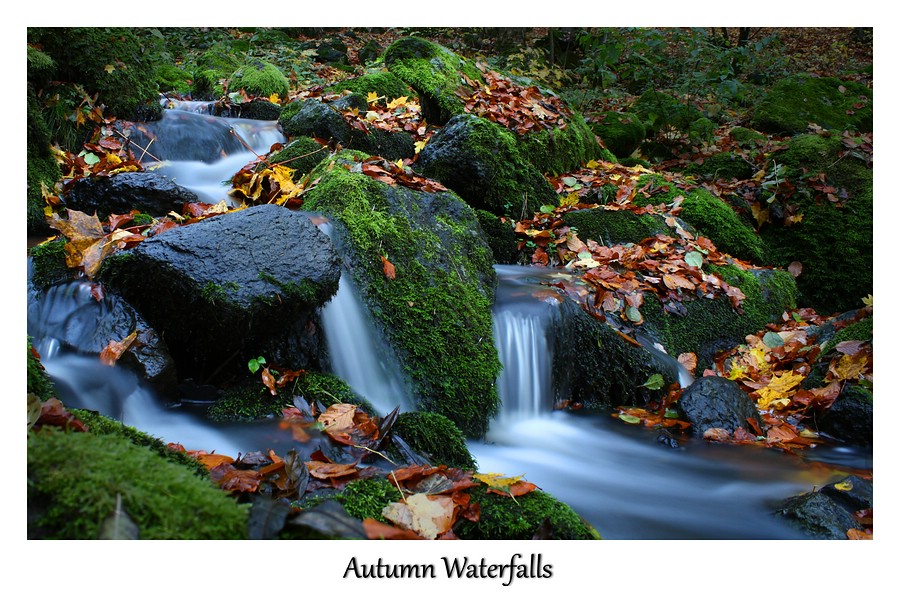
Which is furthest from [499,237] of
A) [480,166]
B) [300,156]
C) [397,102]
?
[397,102]

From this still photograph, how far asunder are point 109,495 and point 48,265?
2.17 m

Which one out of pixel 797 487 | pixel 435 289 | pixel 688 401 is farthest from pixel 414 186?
pixel 797 487

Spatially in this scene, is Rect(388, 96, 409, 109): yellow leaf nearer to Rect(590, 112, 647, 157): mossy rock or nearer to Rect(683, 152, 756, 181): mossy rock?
Rect(590, 112, 647, 157): mossy rock

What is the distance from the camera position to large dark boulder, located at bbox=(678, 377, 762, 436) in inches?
141

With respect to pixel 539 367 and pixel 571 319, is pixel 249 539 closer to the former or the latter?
pixel 539 367

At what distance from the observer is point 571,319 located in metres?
4.02

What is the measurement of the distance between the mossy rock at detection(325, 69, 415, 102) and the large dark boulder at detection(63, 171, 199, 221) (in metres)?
2.92

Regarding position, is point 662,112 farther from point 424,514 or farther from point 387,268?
point 424,514

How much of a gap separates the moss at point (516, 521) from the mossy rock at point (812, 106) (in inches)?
316

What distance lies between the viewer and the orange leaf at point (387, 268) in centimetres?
345

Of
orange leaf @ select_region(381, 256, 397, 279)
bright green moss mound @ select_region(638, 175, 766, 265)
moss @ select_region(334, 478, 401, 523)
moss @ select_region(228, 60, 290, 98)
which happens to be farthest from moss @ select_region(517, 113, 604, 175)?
moss @ select_region(334, 478, 401, 523)

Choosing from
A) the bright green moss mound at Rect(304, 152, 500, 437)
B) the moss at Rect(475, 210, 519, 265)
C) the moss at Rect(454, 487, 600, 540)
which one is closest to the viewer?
the moss at Rect(454, 487, 600, 540)

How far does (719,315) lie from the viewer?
4742mm

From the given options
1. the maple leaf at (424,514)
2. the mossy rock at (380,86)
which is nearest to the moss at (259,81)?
the mossy rock at (380,86)
